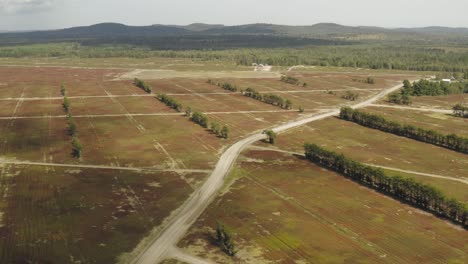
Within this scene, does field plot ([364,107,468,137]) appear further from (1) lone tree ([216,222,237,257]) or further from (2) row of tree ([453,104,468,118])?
(1) lone tree ([216,222,237,257])

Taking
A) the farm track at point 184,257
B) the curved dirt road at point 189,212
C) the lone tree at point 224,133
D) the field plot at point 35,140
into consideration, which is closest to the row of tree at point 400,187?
the curved dirt road at point 189,212

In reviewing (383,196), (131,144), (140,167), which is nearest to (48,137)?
(131,144)

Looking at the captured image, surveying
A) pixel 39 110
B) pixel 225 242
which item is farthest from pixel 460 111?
pixel 39 110

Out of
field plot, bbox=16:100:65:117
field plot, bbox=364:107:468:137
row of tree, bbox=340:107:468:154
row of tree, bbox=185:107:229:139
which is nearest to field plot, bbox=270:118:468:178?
row of tree, bbox=340:107:468:154

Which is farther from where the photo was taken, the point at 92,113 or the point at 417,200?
the point at 92,113

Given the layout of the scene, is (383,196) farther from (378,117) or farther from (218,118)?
(218,118)

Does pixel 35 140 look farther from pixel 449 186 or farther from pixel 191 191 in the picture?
pixel 449 186
